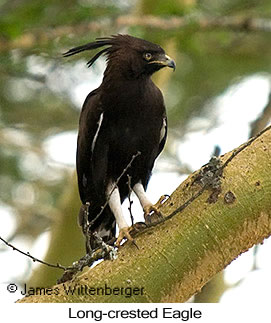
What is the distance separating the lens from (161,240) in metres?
4.50

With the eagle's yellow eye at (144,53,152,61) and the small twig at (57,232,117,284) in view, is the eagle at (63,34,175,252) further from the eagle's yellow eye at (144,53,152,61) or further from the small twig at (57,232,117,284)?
the small twig at (57,232,117,284)

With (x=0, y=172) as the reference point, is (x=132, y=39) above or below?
below

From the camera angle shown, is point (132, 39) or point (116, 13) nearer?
point (132, 39)

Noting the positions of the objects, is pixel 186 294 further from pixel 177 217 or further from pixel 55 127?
pixel 55 127

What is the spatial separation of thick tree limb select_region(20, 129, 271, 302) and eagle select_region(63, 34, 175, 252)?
143 cm

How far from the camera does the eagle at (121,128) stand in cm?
622

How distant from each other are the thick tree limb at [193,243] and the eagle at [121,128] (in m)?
1.43

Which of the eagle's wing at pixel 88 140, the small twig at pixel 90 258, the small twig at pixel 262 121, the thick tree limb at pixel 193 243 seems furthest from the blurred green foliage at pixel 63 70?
the thick tree limb at pixel 193 243

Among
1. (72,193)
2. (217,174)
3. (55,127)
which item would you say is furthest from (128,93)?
(55,127)

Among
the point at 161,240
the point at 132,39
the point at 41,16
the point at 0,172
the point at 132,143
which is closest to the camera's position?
the point at 161,240

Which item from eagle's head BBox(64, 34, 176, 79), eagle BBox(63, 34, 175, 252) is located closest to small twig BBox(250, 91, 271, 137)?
eagle BBox(63, 34, 175, 252)

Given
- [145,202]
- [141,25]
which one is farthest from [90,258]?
[141,25]

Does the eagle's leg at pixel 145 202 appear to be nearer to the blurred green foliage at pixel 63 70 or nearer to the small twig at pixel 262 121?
the small twig at pixel 262 121

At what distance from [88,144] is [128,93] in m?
0.49
